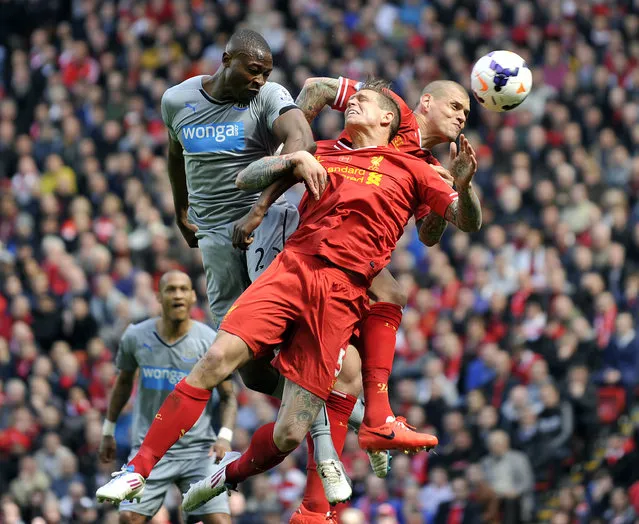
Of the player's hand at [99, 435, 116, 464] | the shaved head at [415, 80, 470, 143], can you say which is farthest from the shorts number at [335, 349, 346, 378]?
the player's hand at [99, 435, 116, 464]

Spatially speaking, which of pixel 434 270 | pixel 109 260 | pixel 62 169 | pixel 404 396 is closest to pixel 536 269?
pixel 434 270

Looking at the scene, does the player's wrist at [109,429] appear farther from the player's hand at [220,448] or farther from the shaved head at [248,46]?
the shaved head at [248,46]

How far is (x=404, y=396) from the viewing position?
15.7m

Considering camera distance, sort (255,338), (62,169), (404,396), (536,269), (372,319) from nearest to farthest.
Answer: (255,338)
(372,319)
(404,396)
(536,269)
(62,169)

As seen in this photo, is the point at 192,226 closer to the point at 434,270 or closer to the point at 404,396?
the point at 404,396

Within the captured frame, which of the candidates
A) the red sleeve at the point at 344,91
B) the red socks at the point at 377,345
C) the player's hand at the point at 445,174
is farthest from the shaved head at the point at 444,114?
the red socks at the point at 377,345

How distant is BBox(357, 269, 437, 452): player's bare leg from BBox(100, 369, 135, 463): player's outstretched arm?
114 inches

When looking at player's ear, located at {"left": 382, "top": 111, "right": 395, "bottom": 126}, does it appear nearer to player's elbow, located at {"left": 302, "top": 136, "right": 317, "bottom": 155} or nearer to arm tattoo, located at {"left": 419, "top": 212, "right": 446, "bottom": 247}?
player's elbow, located at {"left": 302, "top": 136, "right": 317, "bottom": 155}

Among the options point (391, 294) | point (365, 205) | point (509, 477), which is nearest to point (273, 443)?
point (391, 294)

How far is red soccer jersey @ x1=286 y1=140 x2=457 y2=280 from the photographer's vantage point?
884cm

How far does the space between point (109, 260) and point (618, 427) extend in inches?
285

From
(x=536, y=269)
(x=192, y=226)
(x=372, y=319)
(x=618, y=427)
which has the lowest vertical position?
(x=618, y=427)

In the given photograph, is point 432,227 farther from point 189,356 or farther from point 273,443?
point 189,356

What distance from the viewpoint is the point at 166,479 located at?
11.4 meters
